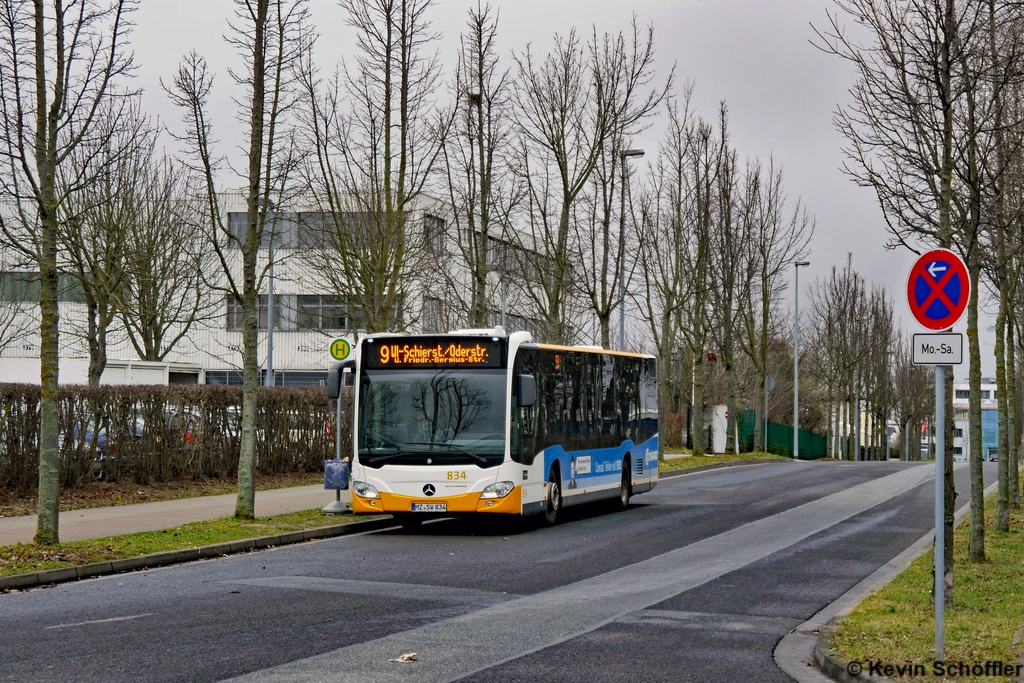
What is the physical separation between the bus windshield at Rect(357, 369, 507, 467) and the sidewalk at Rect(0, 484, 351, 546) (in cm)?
252

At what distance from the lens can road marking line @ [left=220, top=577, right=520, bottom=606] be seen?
11180 millimetres

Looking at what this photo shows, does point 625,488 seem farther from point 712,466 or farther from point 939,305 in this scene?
point 712,466

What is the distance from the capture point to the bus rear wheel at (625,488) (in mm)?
22630

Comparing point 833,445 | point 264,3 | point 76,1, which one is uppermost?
point 264,3

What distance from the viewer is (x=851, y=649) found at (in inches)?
335

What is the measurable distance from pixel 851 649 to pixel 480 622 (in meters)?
3.02

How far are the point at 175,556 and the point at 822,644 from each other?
8.11 m

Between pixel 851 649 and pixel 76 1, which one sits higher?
pixel 76 1

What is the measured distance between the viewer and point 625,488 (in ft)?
75.2

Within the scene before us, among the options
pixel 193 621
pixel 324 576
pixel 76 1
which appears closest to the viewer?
pixel 193 621

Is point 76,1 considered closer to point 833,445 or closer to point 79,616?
point 79,616

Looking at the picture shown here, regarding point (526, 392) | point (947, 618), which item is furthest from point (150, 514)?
point (947, 618)

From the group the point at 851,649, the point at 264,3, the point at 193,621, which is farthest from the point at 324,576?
the point at 264,3

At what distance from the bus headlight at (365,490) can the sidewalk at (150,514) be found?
190cm
